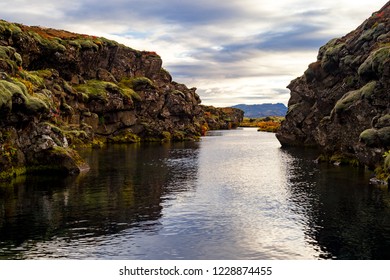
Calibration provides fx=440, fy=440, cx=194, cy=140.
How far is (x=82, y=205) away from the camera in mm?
55531

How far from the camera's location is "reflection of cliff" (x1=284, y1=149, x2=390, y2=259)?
39.1 meters

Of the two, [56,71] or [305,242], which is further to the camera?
[56,71]

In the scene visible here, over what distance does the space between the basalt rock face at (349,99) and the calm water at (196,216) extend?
9.56 meters

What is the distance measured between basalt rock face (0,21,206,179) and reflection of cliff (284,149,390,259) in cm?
4284

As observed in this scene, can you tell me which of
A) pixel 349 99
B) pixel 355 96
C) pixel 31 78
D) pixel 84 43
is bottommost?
pixel 349 99

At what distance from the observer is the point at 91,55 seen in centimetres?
17375

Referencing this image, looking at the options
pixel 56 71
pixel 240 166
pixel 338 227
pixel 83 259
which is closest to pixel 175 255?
pixel 83 259

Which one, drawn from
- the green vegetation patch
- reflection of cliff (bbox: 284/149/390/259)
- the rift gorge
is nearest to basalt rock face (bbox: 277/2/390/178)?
the rift gorge

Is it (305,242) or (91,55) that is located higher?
(91,55)

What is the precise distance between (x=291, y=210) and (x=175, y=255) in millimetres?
21050

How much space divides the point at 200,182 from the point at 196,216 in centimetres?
2428

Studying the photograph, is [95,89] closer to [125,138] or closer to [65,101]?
[125,138]

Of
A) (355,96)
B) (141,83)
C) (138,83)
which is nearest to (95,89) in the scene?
(138,83)

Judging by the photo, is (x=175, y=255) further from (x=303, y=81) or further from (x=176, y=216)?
(x=303, y=81)
